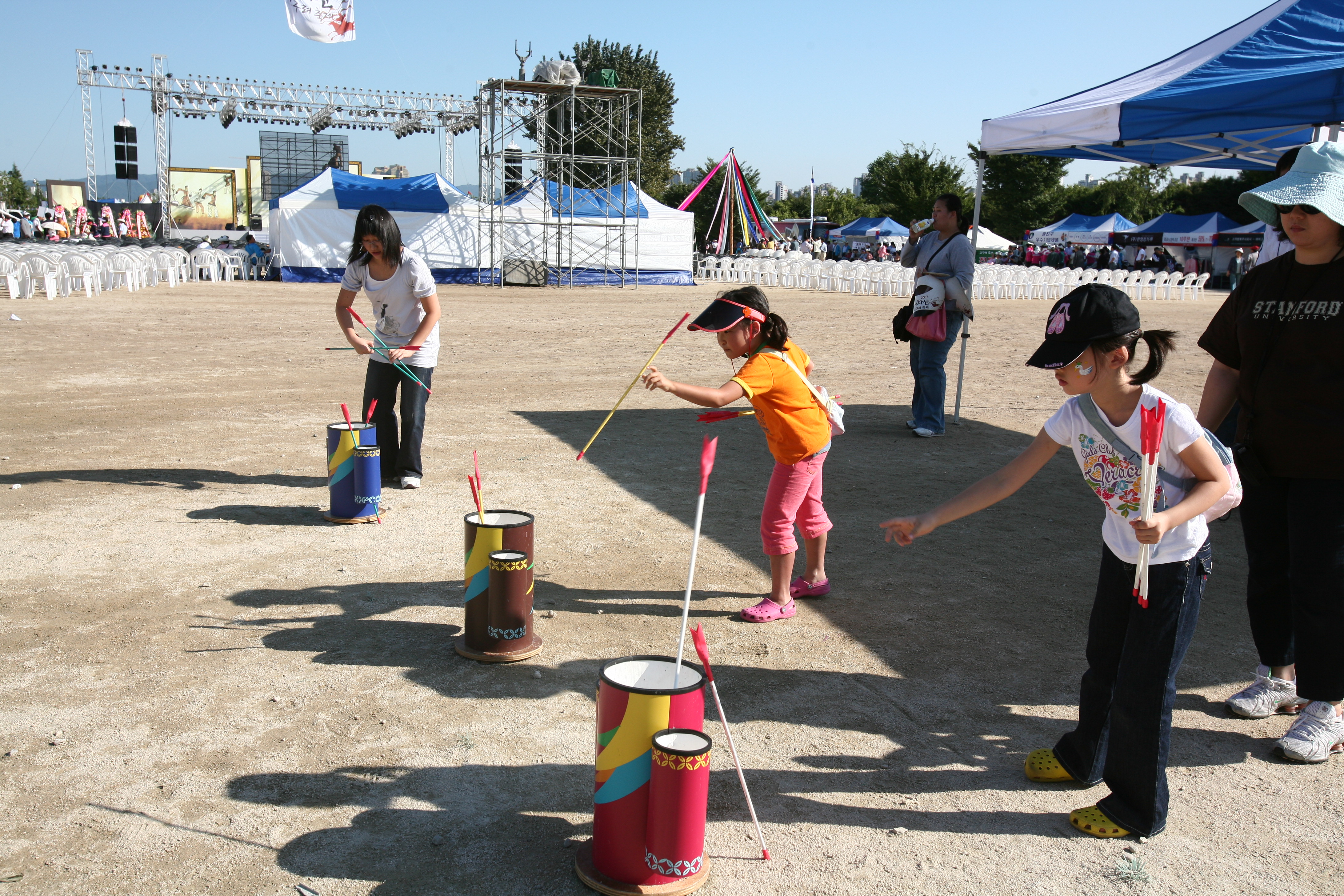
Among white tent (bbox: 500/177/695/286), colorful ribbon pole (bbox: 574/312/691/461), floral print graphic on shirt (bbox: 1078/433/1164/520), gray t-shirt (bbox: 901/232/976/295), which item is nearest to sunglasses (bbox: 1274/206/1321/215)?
floral print graphic on shirt (bbox: 1078/433/1164/520)

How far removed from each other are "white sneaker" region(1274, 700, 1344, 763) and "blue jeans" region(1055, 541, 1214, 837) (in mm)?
675

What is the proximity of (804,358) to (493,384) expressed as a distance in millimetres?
7379

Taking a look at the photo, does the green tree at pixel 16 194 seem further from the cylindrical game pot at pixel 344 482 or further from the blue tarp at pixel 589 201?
the cylindrical game pot at pixel 344 482

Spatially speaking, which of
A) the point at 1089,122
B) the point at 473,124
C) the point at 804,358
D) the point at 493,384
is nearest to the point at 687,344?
the point at 493,384

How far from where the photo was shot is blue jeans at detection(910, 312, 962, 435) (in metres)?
8.71

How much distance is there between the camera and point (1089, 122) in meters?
7.82

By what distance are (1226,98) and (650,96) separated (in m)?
55.8

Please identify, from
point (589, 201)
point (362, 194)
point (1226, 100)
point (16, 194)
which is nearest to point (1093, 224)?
point (589, 201)

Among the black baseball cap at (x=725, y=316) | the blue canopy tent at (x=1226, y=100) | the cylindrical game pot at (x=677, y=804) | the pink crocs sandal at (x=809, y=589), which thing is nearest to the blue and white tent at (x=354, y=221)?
the blue canopy tent at (x=1226, y=100)

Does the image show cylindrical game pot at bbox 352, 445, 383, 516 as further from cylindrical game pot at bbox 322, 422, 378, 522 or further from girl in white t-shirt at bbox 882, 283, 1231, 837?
girl in white t-shirt at bbox 882, 283, 1231, 837

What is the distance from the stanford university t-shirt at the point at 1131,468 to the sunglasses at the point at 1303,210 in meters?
0.85

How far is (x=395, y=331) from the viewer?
6.74 m

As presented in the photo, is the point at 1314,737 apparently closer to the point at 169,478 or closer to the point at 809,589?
the point at 809,589

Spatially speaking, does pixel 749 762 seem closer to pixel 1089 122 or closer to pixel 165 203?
pixel 1089 122
